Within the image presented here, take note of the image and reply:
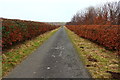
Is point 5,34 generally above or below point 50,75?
above

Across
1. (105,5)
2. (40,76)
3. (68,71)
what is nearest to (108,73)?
(68,71)

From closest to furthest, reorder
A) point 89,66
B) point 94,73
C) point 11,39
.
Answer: point 94,73, point 89,66, point 11,39

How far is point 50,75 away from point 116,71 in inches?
105

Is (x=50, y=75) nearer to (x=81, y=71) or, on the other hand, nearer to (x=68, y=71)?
(x=68, y=71)

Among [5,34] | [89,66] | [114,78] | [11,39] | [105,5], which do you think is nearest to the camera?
[114,78]

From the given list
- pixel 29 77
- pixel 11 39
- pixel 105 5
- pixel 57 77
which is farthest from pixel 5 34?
pixel 105 5

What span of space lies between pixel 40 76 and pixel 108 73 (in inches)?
102

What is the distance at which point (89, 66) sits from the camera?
16.3ft

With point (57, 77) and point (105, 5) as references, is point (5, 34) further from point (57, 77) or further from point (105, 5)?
point (105, 5)

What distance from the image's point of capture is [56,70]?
14.7ft

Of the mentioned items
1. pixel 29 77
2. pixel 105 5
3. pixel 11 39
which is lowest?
pixel 29 77

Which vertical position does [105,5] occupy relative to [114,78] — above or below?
above

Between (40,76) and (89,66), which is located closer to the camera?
(40,76)

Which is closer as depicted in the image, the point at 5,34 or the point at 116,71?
the point at 116,71
